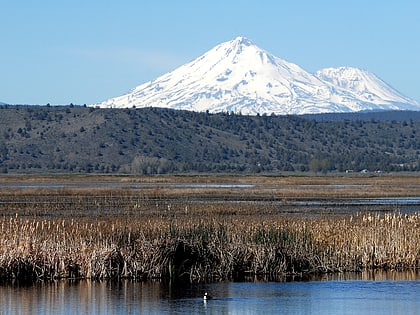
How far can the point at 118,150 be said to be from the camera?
16888 cm

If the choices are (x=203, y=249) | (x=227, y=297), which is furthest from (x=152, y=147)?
(x=227, y=297)

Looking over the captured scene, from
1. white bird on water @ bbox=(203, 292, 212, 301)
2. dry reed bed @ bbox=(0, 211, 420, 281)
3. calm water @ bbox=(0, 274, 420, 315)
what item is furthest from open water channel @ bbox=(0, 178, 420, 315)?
dry reed bed @ bbox=(0, 211, 420, 281)

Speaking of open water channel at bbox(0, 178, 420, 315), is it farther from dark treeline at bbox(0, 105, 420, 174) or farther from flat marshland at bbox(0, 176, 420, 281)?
dark treeline at bbox(0, 105, 420, 174)

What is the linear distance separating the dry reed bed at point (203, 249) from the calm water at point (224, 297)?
2.89 feet

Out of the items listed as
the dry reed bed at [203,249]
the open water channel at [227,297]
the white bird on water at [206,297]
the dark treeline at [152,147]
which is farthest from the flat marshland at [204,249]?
the dark treeline at [152,147]

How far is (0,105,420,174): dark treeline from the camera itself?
160500 millimetres

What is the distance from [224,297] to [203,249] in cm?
421

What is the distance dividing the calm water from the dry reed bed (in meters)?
0.88

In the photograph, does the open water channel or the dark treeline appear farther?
the dark treeline

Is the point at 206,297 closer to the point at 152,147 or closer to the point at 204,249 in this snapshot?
the point at 204,249

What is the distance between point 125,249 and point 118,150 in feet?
450

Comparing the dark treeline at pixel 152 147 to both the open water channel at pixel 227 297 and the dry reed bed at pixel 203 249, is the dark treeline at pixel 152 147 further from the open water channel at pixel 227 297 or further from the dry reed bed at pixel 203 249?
the open water channel at pixel 227 297

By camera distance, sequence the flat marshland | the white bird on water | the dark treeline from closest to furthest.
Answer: the white bird on water → the flat marshland → the dark treeline

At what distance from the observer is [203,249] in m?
33.5
